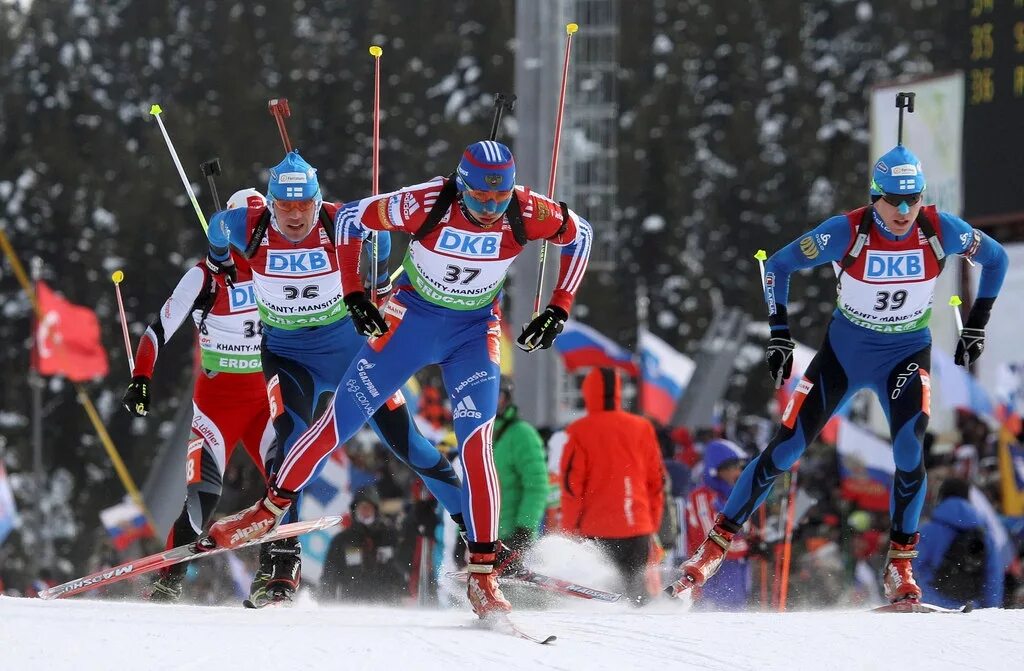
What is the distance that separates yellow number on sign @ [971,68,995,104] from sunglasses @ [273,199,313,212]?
11548 millimetres

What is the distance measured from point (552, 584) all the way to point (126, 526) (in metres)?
7.46

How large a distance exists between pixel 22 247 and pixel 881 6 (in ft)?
60.9

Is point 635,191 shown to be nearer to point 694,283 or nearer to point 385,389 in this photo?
point 694,283

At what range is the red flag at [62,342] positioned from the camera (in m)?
20.4

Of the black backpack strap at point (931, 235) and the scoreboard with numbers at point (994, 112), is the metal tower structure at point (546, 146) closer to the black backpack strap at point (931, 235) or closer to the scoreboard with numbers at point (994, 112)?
the scoreboard with numbers at point (994, 112)

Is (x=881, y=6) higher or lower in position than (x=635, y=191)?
higher

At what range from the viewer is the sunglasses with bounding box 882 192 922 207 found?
7273 mm

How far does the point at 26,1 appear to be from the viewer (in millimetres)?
32562

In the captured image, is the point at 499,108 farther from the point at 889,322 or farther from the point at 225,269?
the point at 889,322

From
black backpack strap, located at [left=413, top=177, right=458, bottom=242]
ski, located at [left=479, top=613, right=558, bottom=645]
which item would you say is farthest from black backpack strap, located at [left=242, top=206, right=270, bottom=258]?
ski, located at [left=479, top=613, right=558, bottom=645]

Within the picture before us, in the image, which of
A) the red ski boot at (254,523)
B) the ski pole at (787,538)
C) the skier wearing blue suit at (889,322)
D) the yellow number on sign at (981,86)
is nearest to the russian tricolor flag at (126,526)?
the ski pole at (787,538)

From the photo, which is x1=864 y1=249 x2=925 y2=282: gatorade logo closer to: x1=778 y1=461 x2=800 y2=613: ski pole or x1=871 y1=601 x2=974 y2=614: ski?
x1=871 y1=601 x2=974 y2=614: ski

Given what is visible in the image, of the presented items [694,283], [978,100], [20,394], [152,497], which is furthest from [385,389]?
[694,283]

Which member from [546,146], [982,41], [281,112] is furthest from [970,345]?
[982,41]
